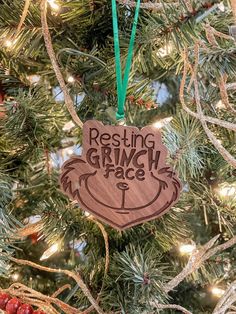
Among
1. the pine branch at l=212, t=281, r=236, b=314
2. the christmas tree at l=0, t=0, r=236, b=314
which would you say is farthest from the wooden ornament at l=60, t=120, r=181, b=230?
the pine branch at l=212, t=281, r=236, b=314

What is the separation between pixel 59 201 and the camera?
65cm

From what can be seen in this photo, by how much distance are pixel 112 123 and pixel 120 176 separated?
113 mm

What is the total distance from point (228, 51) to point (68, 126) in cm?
37

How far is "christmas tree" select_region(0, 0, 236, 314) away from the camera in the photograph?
1.82ft

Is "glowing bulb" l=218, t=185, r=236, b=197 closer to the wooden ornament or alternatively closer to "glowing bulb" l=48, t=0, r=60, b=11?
the wooden ornament

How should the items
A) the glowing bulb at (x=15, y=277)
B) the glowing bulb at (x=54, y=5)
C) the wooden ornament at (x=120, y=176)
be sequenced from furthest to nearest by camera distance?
1. the glowing bulb at (x=15, y=277)
2. the glowing bulb at (x=54, y=5)
3. the wooden ornament at (x=120, y=176)

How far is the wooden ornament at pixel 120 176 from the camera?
52 centimetres

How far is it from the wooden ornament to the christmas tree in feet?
0.05

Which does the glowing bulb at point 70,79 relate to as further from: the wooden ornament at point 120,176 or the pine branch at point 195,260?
the pine branch at point 195,260

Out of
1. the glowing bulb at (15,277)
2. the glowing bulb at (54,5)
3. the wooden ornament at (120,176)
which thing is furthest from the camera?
the glowing bulb at (15,277)

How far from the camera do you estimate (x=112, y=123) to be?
2.05 feet

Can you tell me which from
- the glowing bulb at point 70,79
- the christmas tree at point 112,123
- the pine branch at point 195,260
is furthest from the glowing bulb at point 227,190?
the glowing bulb at point 70,79

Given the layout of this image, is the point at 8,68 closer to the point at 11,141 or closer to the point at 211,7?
the point at 11,141

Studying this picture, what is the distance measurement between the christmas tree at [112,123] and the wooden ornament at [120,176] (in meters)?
0.02
